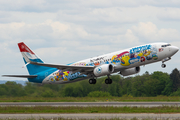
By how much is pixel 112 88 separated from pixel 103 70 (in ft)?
105

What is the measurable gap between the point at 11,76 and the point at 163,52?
25226 mm

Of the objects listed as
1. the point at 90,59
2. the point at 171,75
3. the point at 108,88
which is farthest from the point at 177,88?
the point at 90,59

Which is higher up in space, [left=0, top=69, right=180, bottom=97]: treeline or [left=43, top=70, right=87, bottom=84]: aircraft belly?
[left=43, top=70, right=87, bottom=84]: aircraft belly

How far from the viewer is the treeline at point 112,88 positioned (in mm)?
54138

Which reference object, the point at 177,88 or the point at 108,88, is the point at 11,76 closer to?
the point at 108,88

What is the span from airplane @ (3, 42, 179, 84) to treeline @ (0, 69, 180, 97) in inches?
103

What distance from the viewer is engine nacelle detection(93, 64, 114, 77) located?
1661 inches

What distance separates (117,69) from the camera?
4350 cm

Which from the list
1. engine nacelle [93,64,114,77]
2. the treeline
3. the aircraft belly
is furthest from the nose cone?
the treeline

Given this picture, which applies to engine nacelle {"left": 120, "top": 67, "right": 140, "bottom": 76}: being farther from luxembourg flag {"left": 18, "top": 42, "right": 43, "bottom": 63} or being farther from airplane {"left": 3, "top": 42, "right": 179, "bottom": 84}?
luxembourg flag {"left": 18, "top": 42, "right": 43, "bottom": 63}

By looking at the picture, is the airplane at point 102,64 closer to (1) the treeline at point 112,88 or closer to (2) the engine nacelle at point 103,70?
(2) the engine nacelle at point 103,70

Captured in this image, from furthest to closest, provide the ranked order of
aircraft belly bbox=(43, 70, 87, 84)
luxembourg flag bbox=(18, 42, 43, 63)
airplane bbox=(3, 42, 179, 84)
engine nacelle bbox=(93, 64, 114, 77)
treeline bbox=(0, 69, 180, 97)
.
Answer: treeline bbox=(0, 69, 180, 97)
luxembourg flag bbox=(18, 42, 43, 63)
aircraft belly bbox=(43, 70, 87, 84)
engine nacelle bbox=(93, 64, 114, 77)
airplane bbox=(3, 42, 179, 84)

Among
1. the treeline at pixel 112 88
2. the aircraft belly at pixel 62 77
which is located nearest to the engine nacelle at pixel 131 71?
the aircraft belly at pixel 62 77

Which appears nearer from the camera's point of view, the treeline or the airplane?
the airplane
